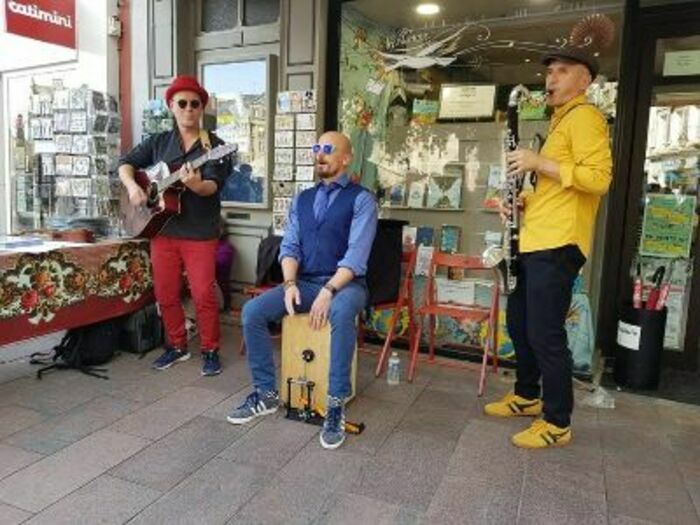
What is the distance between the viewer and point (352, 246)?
271 centimetres

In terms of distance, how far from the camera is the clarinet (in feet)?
8.70

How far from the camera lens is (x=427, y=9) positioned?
3.82 m

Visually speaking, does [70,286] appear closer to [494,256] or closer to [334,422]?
[334,422]

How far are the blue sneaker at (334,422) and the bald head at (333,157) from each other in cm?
107

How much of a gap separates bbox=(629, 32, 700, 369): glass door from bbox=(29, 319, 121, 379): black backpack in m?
3.22

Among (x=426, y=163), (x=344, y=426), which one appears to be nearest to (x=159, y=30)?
(x=426, y=163)

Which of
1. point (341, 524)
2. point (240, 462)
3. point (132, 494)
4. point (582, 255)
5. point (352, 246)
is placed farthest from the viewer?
point (352, 246)

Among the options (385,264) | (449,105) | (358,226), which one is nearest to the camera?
(358,226)

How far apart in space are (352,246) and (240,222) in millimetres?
1986

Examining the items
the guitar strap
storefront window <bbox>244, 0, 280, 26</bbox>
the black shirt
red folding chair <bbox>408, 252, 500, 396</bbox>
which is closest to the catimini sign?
storefront window <bbox>244, 0, 280, 26</bbox>

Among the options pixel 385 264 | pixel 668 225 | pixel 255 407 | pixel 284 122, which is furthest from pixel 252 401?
pixel 668 225

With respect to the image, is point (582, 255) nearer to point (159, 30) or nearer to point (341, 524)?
point (341, 524)

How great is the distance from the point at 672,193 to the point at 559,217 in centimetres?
155

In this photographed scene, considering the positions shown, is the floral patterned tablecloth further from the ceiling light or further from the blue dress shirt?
the ceiling light
